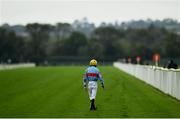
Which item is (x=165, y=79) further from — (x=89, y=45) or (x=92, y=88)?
(x=89, y=45)

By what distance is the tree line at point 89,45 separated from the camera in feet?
519

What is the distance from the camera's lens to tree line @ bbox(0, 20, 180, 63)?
15825 cm

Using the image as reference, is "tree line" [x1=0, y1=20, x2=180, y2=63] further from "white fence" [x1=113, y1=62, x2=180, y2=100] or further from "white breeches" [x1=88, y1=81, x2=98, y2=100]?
"white breeches" [x1=88, y1=81, x2=98, y2=100]

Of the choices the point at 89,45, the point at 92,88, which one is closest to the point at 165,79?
the point at 92,88

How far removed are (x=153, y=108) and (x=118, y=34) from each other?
17064cm

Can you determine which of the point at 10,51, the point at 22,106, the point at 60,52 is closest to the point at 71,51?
the point at 60,52

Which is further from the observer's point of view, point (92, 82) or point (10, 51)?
point (10, 51)

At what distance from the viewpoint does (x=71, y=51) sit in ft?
569

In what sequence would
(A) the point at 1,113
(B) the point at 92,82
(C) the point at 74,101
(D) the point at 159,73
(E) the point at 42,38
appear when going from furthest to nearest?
(E) the point at 42,38 → (D) the point at 159,73 → (C) the point at 74,101 → (B) the point at 92,82 → (A) the point at 1,113

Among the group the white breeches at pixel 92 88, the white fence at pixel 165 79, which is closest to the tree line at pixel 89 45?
the white fence at pixel 165 79

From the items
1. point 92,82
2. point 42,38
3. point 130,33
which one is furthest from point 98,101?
point 130,33

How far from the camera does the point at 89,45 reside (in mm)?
174000

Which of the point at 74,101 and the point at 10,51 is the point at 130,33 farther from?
the point at 74,101

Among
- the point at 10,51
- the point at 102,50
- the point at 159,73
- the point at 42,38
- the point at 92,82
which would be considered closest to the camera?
the point at 92,82
